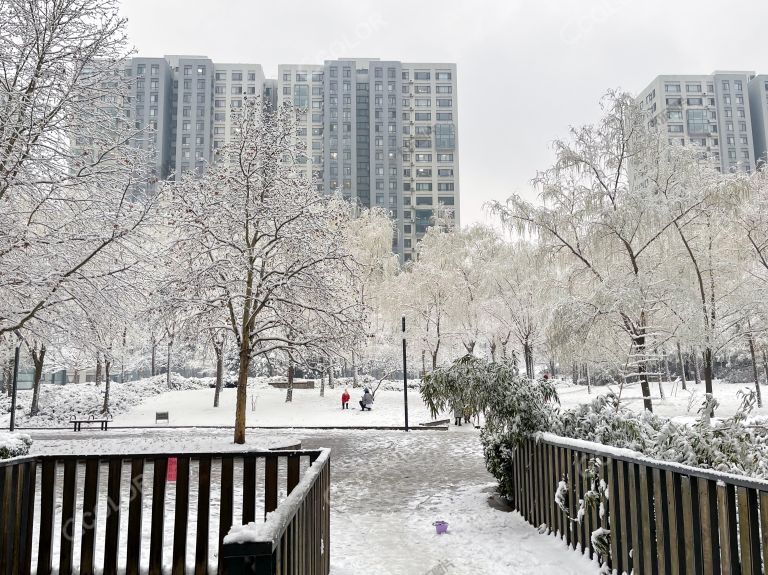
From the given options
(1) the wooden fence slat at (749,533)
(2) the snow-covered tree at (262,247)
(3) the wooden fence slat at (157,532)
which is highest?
(2) the snow-covered tree at (262,247)

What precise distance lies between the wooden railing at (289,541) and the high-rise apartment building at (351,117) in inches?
3961

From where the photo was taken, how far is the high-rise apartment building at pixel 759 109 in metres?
110

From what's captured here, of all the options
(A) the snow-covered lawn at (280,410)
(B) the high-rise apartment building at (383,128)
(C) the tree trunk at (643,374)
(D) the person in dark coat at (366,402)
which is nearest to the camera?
(C) the tree trunk at (643,374)

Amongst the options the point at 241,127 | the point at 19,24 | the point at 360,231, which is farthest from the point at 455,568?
the point at 360,231

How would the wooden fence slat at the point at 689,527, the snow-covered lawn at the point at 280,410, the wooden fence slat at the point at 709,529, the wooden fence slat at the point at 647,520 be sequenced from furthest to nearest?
1. the snow-covered lawn at the point at 280,410
2. the wooden fence slat at the point at 647,520
3. the wooden fence slat at the point at 689,527
4. the wooden fence slat at the point at 709,529

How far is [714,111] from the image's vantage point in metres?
108

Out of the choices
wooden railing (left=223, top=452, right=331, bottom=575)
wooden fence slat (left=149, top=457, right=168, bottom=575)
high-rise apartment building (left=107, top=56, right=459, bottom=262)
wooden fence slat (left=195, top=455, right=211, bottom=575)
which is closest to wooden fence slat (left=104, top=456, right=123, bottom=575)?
wooden fence slat (left=149, top=457, right=168, bottom=575)

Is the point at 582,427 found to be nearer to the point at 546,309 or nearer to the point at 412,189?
the point at 546,309

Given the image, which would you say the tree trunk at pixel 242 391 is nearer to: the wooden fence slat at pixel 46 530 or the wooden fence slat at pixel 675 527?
the wooden fence slat at pixel 46 530

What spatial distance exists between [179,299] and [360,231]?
22.6 metres

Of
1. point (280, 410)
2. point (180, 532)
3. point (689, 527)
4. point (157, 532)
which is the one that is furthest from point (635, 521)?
point (280, 410)

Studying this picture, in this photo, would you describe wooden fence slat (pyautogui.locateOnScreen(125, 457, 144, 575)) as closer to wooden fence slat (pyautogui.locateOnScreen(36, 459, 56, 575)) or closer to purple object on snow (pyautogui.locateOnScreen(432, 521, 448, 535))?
wooden fence slat (pyautogui.locateOnScreen(36, 459, 56, 575))

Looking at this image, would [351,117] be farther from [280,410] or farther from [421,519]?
[421,519]

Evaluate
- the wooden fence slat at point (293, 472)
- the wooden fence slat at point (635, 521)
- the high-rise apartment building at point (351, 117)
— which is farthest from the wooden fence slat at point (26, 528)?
the high-rise apartment building at point (351, 117)
